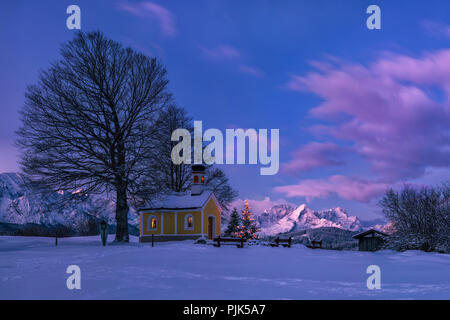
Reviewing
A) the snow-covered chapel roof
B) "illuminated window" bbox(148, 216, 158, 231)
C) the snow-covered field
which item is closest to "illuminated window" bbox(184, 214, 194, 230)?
the snow-covered chapel roof

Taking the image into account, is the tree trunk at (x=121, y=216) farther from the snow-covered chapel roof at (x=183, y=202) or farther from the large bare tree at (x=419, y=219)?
the large bare tree at (x=419, y=219)

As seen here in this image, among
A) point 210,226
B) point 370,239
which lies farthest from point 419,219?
point 210,226

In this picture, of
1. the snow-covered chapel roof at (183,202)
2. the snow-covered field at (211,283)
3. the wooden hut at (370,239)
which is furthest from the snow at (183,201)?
the snow-covered field at (211,283)

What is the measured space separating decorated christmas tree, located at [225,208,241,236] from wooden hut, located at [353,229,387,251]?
51.4ft

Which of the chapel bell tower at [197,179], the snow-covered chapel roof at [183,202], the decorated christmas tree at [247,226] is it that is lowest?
the decorated christmas tree at [247,226]

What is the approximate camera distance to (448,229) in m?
26.6

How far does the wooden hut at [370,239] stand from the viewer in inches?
1366

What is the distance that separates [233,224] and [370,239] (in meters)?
17.1

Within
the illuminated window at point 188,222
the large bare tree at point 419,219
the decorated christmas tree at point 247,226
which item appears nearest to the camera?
the large bare tree at point 419,219

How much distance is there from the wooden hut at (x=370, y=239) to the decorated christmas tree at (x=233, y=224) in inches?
617

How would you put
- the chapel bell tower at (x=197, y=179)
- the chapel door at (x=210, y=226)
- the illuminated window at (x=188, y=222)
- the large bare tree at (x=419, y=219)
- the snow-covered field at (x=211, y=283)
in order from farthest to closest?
the chapel bell tower at (x=197, y=179) < the chapel door at (x=210, y=226) < the illuminated window at (x=188, y=222) < the large bare tree at (x=419, y=219) < the snow-covered field at (x=211, y=283)

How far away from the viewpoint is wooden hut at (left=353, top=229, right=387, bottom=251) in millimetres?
34688
